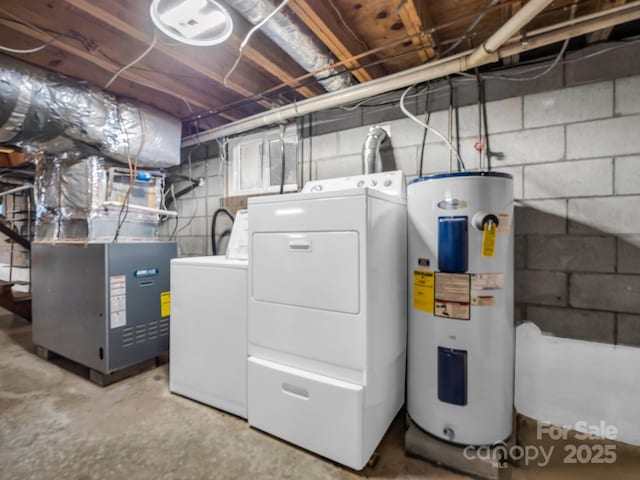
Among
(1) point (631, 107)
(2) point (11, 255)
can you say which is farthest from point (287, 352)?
(2) point (11, 255)

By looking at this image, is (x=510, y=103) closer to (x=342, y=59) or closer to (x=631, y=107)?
(x=631, y=107)

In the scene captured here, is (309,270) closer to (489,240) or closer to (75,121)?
(489,240)

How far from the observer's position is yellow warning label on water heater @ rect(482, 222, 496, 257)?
1.30 meters

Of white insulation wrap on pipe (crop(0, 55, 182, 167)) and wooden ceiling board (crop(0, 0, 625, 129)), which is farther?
white insulation wrap on pipe (crop(0, 55, 182, 167))

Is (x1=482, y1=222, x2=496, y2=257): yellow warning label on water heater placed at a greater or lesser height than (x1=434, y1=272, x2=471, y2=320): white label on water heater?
greater

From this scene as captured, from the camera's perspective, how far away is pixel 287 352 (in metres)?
1.44

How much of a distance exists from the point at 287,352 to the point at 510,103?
1.84 metres

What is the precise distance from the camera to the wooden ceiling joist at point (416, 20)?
1347 mm

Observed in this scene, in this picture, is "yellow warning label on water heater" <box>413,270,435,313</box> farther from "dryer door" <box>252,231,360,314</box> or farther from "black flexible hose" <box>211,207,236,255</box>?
"black flexible hose" <box>211,207,236,255</box>

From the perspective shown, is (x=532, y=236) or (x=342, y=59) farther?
(x=342, y=59)

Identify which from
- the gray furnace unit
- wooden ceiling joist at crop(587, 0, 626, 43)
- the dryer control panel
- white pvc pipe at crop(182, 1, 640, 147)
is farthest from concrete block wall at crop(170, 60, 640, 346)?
the gray furnace unit

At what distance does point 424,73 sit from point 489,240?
1032 mm

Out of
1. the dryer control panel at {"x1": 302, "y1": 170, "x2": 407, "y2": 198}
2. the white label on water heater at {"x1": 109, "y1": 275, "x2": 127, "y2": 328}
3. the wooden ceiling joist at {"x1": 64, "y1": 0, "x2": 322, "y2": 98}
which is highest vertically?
the wooden ceiling joist at {"x1": 64, "y1": 0, "x2": 322, "y2": 98}

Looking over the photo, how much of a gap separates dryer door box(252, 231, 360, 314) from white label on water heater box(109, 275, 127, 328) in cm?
116
